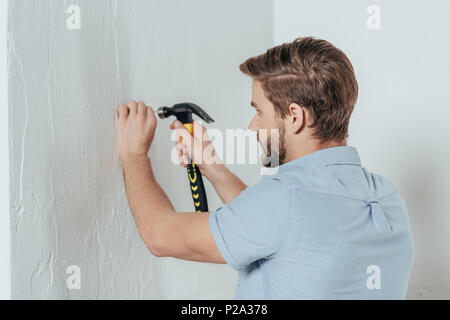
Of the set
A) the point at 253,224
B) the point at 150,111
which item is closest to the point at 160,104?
the point at 150,111

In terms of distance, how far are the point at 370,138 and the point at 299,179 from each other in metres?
0.71

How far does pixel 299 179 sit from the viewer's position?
895 mm

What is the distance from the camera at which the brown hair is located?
3.13 ft

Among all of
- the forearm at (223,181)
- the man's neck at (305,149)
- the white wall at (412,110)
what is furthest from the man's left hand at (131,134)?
the white wall at (412,110)

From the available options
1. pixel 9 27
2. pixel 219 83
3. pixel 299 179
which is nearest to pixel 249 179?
pixel 219 83

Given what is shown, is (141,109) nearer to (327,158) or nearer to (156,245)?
(156,245)

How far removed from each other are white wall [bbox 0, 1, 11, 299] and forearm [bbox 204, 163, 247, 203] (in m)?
0.50

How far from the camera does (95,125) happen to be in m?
1.02

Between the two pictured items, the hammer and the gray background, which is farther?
the hammer

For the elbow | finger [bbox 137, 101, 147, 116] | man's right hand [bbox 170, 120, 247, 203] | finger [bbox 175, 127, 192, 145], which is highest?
finger [bbox 137, 101, 147, 116]

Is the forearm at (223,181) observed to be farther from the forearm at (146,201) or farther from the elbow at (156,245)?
the elbow at (156,245)

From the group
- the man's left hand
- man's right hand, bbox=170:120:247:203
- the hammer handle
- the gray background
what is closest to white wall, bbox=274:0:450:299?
the gray background

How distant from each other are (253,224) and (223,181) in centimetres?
39

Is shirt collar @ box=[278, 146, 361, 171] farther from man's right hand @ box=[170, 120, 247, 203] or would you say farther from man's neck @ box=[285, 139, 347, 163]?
man's right hand @ box=[170, 120, 247, 203]
